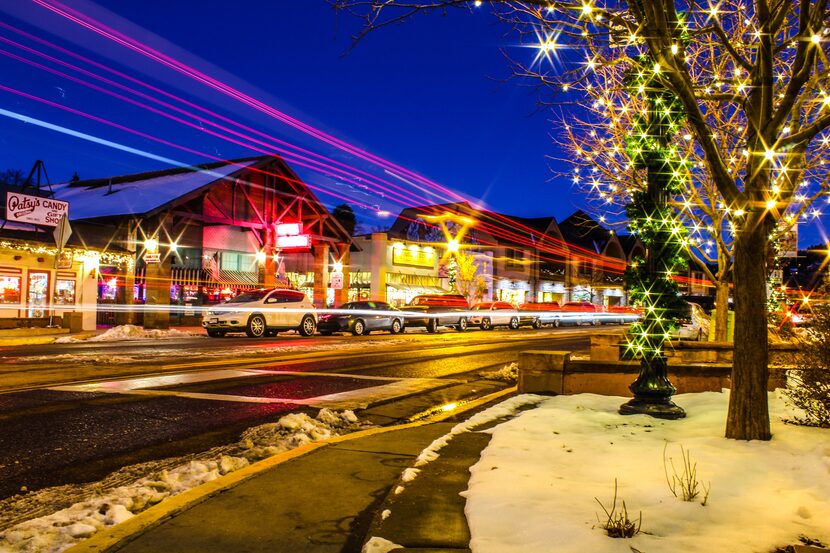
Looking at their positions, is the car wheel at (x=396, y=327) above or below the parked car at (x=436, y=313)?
below

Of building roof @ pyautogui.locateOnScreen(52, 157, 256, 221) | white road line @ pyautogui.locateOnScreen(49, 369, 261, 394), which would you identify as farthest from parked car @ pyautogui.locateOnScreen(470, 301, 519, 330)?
white road line @ pyautogui.locateOnScreen(49, 369, 261, 394)

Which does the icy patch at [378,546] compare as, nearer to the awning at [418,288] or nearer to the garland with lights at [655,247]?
the garland with lights at [655,247]

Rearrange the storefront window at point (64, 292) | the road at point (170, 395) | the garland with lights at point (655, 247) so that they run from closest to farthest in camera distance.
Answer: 1. the road at point (170, 395)
2. the garland with lights at point (655, 247)
3. the storefront window at point (64, 292)

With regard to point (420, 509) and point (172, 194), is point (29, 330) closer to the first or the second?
point (172, 194)

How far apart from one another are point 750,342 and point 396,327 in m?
25.0

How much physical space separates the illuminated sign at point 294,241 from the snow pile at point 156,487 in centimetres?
2655

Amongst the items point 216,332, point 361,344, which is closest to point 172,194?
point 216,332

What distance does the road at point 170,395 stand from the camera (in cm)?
613

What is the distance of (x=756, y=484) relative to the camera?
440 centimetres

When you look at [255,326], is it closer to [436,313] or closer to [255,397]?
[436,313]

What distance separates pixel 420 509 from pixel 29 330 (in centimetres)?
2408

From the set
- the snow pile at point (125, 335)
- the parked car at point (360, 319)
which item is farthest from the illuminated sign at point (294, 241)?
the snow pile at point (125, 335)

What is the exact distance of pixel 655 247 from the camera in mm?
7230

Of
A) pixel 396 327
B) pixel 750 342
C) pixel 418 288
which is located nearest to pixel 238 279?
pixel 396 327
